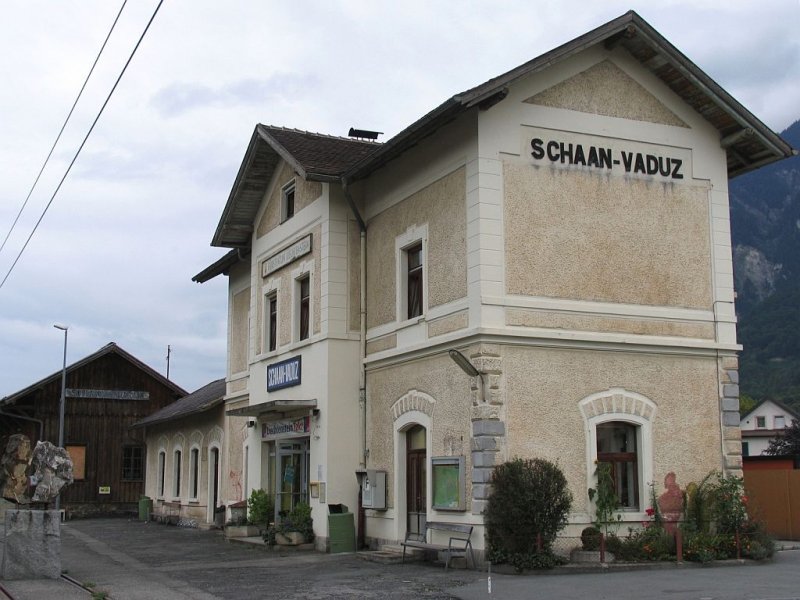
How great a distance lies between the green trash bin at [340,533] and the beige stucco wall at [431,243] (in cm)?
373

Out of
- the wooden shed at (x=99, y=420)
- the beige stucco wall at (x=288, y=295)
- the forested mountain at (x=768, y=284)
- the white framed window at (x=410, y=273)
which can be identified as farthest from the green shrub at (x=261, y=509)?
the forested mountain at (x=768, y=284)

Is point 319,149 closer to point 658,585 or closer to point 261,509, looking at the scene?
point 261,509

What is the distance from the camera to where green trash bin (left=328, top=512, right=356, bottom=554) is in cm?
1909

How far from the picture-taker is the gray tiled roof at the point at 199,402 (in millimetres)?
29611

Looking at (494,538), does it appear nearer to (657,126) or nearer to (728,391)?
(728,391)

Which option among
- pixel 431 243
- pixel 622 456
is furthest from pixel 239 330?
pixel 622 456

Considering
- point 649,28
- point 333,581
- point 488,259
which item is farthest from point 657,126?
point 333,581

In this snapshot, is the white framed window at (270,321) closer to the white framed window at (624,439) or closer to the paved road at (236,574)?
the paved road at (236,574)

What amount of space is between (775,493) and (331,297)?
35.5 ft

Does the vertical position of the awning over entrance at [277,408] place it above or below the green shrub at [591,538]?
above

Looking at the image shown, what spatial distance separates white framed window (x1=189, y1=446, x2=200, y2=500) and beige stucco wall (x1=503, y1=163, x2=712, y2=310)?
58.5 ft

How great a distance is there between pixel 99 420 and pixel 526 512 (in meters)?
29.7

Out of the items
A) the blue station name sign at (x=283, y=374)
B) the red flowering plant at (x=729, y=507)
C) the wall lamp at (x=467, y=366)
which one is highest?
the blue station name sign at (x=283, y=374)

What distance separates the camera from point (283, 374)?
73.0 feet
